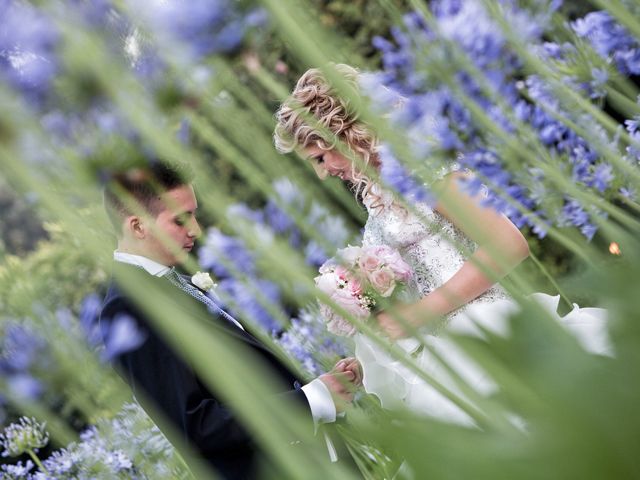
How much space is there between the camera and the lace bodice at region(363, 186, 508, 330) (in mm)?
1533

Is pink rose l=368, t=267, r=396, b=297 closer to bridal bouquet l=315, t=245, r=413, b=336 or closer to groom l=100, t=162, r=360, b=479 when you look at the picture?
bridal bouquet l=315, t=245, r=413, b=336

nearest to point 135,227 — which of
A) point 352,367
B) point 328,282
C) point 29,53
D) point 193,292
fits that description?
point 193,292

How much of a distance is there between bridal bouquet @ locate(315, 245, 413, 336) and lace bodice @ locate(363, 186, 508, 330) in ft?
0.26

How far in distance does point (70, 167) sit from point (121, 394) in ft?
1.64

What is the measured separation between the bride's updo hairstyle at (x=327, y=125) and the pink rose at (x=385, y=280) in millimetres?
184

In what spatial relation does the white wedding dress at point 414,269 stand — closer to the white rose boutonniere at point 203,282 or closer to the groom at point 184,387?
→ the groom at point 184,387

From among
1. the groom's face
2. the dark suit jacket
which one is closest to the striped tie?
the groom's face

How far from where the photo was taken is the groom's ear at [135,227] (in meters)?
1.44

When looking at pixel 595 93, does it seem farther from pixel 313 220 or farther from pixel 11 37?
pixel 11 37

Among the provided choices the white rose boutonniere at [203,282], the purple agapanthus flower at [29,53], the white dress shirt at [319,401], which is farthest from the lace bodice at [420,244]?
the purple agapanthus flower at [29,53]

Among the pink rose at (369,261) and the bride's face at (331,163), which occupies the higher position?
the bride's face at (331,163)

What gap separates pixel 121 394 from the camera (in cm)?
91

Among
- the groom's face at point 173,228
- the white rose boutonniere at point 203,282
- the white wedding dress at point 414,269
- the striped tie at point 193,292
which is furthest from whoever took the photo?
the white rose boutonniere at point 203,282

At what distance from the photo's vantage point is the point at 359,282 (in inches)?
52.1
